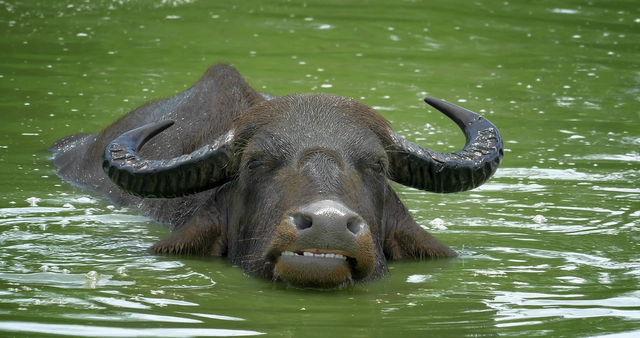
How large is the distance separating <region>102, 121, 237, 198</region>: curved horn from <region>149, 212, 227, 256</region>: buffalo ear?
0.34 meters

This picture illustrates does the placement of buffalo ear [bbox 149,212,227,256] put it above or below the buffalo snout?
below

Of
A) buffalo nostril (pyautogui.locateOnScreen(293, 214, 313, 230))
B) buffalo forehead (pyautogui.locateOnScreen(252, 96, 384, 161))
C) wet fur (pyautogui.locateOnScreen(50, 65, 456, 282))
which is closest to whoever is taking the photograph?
buffalo nostril (pyautogui.locateOnScreen(293, 214, 313, 230))

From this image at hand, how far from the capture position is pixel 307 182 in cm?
757

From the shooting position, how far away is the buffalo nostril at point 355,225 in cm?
705

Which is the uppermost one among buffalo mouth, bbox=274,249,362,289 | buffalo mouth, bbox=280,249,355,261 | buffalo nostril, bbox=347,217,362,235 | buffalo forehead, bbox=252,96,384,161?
buffalo forehead, bbox=252,96,384,161

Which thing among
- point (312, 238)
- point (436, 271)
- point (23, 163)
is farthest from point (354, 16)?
point (312, 238)

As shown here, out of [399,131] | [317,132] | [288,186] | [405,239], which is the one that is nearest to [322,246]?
[288,186]

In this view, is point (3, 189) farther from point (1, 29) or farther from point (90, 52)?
point (1, 29)

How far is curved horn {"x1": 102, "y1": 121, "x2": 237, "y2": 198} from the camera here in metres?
8.46

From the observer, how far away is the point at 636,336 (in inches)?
258

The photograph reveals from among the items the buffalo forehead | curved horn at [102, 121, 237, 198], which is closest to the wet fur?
the buffalo forehead

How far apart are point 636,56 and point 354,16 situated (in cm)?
579

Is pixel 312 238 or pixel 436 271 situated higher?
pixel 312 238

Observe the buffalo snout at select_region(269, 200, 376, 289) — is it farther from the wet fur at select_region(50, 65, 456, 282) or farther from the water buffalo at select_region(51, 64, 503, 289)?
the wet fur at select_region(50, 65, 456, 282)
